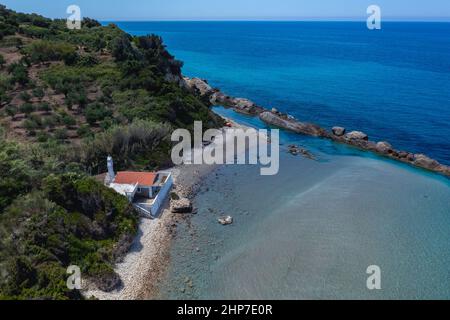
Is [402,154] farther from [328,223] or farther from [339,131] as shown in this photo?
[328,223]

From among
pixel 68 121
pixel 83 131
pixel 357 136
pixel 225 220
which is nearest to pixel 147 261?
pixel 225 220

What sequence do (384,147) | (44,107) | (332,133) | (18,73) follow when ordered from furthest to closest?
1. (332,133)
2. (18,73)
3. (384,147)
4. (44,107)

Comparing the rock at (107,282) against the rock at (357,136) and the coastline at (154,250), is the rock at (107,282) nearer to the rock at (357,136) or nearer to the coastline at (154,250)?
the coastline at (154,250)

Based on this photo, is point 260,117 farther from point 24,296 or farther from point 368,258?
point 24,296

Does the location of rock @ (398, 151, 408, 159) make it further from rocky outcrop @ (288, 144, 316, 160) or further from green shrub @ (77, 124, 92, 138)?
green shrub @ (77, 124, 92, 138)

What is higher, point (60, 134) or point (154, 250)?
point (60, 134)

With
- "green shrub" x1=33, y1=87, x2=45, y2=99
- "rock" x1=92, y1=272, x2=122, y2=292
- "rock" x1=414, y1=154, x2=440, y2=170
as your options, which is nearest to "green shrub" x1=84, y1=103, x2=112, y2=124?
"green shrub" x1=33, y1=87, x2=45, y2=99

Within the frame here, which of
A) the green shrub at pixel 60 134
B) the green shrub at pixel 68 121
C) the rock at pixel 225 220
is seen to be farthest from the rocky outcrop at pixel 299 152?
the green shrub at pixel 60 134
